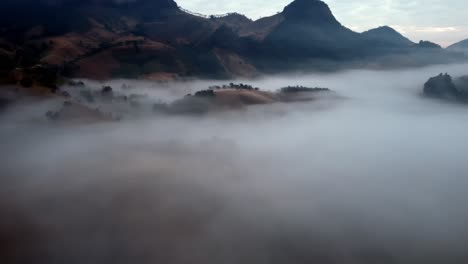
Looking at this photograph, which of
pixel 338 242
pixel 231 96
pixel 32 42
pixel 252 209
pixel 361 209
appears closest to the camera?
pixel 338 242

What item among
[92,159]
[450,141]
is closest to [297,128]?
[450,141]

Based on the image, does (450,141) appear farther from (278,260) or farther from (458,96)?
(278,260)

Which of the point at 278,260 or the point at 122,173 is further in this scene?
the point at 122,173

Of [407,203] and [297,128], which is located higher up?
[297,128]

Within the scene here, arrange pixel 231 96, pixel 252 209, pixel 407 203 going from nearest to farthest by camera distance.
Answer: pixel 252 209
pixel 407 203
pixel 231 96

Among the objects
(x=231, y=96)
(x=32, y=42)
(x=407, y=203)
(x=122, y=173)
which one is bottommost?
(x=407, y=203)

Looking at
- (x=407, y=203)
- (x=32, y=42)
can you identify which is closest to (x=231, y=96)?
(x=407, y=203)

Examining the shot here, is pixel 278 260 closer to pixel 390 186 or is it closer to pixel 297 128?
pixel 390 186
